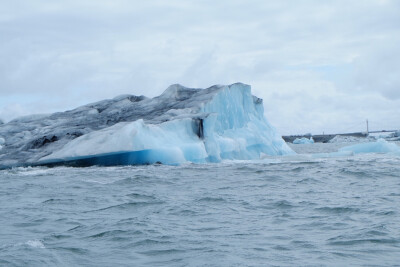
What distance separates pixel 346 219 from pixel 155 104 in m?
15.8

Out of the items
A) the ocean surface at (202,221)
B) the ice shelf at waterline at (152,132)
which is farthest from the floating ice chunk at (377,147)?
the ocean surface at (202,221)

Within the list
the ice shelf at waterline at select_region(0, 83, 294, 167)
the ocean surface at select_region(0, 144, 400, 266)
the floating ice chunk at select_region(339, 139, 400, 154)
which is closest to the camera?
the ocean surface at select_region(0, 144, 400, 266)

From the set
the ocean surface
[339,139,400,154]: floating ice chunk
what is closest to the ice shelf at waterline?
[339,139,400,154]: floating ice chunk

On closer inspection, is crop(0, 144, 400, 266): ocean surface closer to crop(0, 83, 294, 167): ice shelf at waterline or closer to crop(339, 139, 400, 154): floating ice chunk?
crop(0, 83, 294, 167): ice shelf at waterline

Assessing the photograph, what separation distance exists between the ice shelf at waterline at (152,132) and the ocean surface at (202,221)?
13.2ft

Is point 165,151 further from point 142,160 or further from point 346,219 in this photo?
point 346,219

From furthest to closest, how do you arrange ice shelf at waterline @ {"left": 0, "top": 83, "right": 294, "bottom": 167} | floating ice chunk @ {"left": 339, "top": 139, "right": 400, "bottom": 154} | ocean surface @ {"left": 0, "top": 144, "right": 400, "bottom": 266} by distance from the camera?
floating ice chunk @ {"left": 339, "top": 139, "right": 400, "bottom": 154}
ice shelf at waterline @ {"left": 0, "top": 83, "right": 294, "bottom": 167}
ocean surface @ {"left": 0, "top": 144, "right": 400, "bottom": 266}

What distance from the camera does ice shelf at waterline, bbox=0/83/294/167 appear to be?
58.5 ft

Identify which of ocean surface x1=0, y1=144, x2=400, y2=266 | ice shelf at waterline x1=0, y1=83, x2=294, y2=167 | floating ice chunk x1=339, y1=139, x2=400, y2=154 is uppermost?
ice shelf at waterline x1=0, y1=83, x2=294, y2=167

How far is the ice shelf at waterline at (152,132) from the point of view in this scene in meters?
17.8

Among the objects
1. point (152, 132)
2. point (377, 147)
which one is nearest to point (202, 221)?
point (152, 132)

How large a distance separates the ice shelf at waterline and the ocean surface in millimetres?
4029

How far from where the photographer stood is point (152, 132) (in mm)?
18281

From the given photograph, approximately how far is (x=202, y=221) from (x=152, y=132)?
10362 mm
